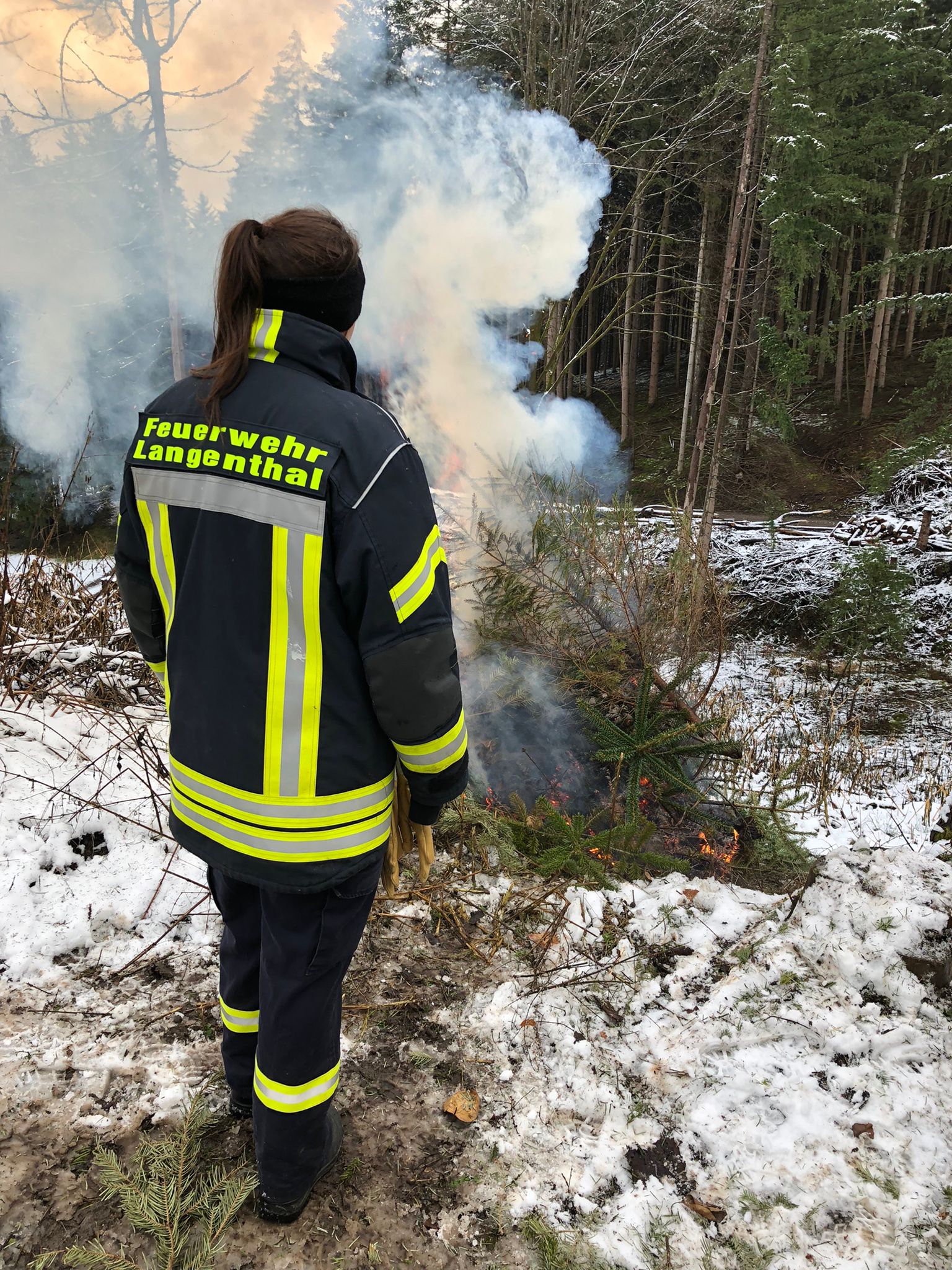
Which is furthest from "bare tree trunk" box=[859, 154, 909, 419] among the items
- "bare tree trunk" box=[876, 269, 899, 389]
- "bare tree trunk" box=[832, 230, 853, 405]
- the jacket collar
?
the jacket collar

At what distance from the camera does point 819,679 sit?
439 inches

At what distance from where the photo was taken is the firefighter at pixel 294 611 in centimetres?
140

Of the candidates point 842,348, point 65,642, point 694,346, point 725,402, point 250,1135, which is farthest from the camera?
point 842,348

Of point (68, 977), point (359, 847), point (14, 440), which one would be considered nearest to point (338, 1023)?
point (359, 847)

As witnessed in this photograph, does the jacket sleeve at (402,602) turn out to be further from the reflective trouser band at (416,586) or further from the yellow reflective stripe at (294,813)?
the yellow reflective stripe at (294,813)

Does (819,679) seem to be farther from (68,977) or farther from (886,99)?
(886,99)

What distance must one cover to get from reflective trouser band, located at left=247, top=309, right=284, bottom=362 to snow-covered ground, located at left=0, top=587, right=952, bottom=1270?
6.88 ft

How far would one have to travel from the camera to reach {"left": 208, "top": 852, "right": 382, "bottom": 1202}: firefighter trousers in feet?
5.26

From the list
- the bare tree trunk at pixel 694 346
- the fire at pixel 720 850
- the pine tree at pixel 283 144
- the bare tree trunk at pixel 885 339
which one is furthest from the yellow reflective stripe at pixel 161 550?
the bare tree trunk at pixel 885 339

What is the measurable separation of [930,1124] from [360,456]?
241 cm

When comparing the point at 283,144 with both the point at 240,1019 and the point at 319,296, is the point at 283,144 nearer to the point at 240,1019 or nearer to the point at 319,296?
the point at 319,296

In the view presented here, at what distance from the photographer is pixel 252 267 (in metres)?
1.44

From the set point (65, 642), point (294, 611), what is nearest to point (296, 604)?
point (294, 611)

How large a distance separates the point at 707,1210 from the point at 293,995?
4.16ft
